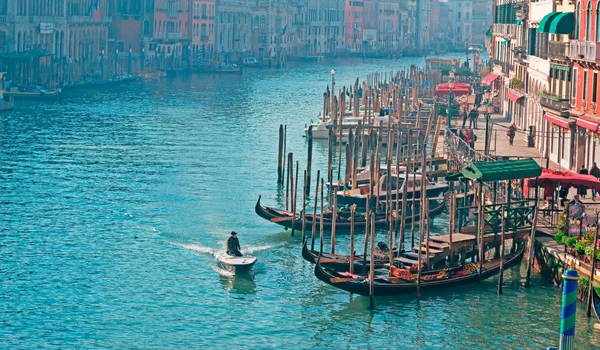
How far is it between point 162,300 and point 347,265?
5216 mm

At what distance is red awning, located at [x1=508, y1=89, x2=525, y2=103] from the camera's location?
61134 millimetres

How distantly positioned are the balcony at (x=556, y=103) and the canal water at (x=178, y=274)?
20.6 feet

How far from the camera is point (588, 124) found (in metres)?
41.5

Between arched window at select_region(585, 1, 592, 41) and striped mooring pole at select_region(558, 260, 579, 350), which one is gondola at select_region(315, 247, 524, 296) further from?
striped mooring pole at select_region(558, 260, 579, 350)

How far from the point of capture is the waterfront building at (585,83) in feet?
136

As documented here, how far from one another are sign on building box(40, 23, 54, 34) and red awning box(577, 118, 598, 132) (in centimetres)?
7184

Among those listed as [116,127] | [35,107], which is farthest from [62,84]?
[116,127]

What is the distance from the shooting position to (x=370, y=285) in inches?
1230

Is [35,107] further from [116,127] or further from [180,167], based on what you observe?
[180,167]

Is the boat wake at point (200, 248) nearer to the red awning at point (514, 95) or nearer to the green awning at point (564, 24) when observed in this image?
the green awning at point (564, 24)

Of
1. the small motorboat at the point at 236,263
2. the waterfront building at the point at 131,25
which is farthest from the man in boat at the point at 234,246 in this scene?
the waterfront building at the point at 131,25

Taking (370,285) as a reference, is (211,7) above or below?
above

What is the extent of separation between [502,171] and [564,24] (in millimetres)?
13005

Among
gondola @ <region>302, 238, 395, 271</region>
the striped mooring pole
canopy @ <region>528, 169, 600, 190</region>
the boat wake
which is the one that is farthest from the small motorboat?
the striped mooring pole
